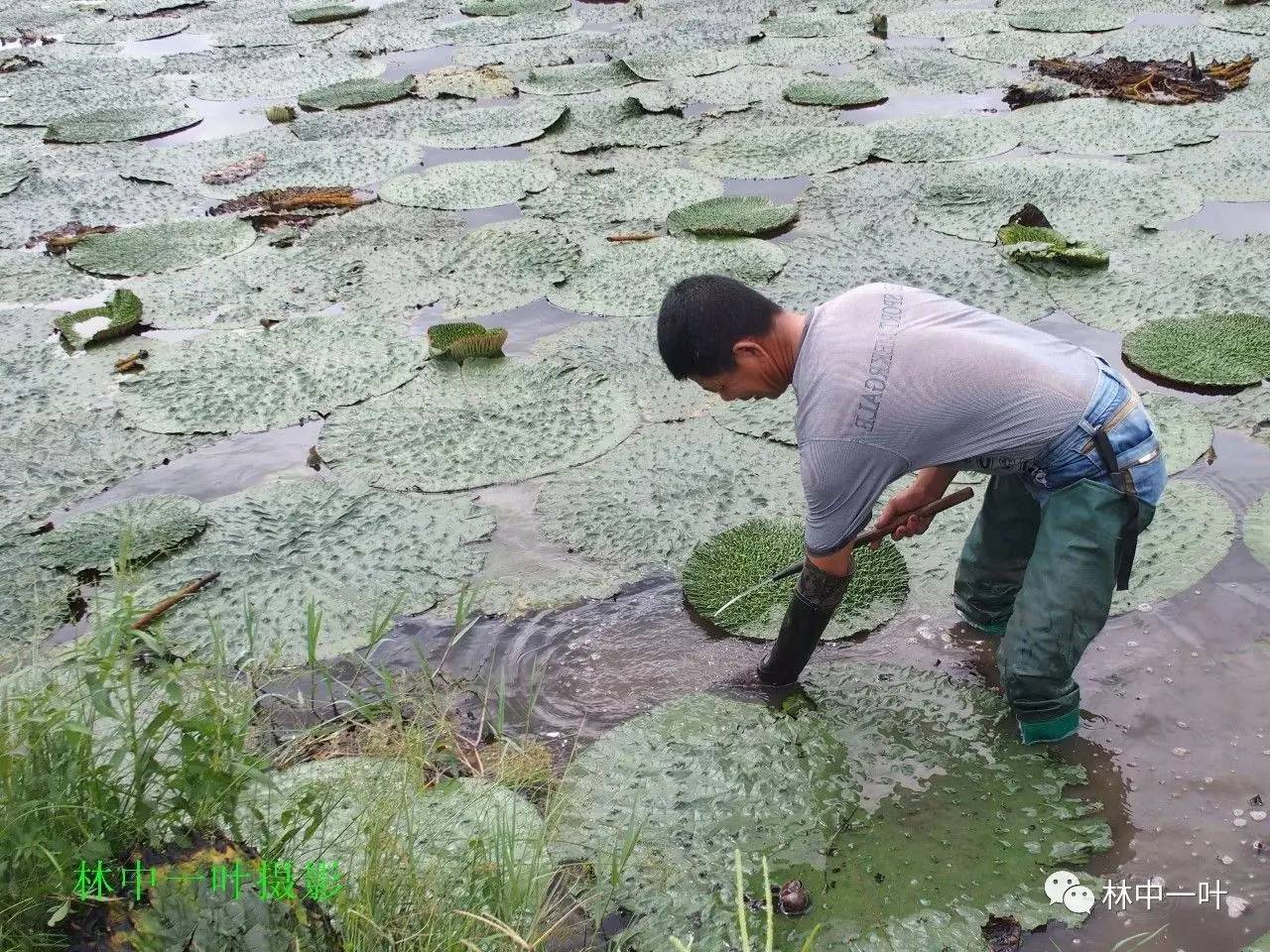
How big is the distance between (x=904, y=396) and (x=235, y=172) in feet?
16.8

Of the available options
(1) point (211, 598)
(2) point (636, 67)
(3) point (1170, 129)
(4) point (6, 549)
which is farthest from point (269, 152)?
(3) point (1170, 129)

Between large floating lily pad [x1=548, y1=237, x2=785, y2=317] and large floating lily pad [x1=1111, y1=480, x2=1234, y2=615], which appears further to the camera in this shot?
large floating lily pad [x1=548, y1=237, x2=785, y2=317]

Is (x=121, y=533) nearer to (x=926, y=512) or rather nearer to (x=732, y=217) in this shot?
(x=926, y=512)

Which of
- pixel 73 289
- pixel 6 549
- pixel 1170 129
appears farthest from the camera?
pixel 1170 129

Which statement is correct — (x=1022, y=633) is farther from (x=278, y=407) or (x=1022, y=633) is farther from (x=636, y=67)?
(x=636, y=67)

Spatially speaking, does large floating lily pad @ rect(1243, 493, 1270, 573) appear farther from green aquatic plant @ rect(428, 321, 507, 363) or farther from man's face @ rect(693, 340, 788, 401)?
green aquatic plant @ rect(428, 321, 507, 363)

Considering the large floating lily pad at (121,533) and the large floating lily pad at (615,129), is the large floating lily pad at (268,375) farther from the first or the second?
the large floating lily pad at (615,129)

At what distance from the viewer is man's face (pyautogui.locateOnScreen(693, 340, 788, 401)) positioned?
2.07m

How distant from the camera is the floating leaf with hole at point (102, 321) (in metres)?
4.43

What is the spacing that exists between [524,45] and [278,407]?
5.17 metres

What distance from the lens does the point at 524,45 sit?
812cm

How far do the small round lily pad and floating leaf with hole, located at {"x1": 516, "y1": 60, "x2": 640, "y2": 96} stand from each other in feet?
14.3

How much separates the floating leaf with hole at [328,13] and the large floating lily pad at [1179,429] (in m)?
8.29

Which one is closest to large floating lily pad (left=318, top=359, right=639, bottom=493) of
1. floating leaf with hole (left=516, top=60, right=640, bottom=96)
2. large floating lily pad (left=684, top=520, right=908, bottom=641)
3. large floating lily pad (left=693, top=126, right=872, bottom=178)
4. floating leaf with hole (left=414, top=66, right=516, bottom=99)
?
large floating lily pad (left=684, top=520, right=908, bottom=641)
